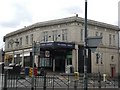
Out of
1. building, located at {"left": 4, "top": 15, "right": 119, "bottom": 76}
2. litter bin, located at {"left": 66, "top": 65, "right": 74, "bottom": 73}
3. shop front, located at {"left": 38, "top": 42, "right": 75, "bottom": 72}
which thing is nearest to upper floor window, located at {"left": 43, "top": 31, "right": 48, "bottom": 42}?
building, located at {"left": 4, "top": 15, "right": 119, "bottom": 76}

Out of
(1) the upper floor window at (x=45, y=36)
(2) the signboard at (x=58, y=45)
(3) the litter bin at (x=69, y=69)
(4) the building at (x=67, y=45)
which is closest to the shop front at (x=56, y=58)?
(4) the building at (x=67, y=45)

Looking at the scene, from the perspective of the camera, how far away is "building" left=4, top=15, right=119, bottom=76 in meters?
53.8

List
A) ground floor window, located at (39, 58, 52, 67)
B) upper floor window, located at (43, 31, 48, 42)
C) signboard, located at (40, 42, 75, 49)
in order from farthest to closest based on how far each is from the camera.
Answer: upper floor window, located at (43, 31, 48, 42), ground floor window, located at (39, 58, 52, 67), signboard, located at (40, 42, 75, 49)

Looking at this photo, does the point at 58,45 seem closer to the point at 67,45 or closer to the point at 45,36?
the point at 67,45

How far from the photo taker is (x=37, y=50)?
1856 cm

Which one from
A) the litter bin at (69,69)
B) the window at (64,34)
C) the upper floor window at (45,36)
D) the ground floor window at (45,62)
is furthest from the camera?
the upper floor window at (45,36)

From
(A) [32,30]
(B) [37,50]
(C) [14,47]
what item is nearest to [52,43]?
(A) [32,30]

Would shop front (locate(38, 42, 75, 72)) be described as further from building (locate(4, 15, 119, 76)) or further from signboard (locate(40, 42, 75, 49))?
signboard (locate(40, 42, 75, 49))

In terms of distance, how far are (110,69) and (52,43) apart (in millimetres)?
16625

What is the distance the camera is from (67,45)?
5244 centimetres

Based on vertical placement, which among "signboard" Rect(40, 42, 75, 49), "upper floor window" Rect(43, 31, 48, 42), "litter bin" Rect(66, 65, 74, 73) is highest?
"upper floor window" Rect(43, 31, 48, 42)

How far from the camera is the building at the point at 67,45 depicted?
5375cm

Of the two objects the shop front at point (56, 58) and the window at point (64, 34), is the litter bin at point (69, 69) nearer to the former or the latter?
the shop front at point (56, 58)

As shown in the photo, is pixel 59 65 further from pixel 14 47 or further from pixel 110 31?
pixel 14 47
